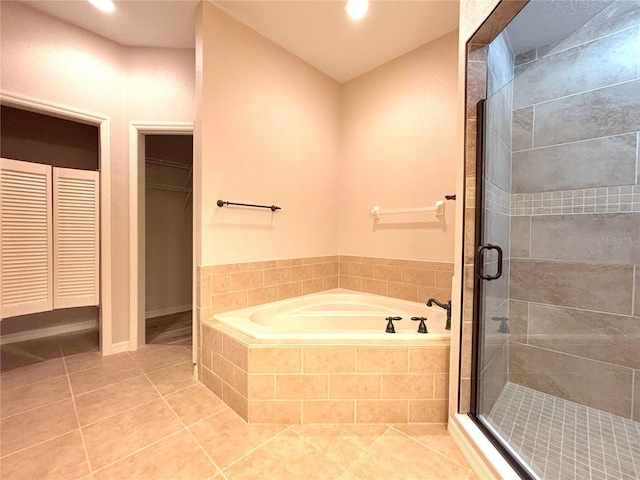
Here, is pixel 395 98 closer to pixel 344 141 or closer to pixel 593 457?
pixel 344 141

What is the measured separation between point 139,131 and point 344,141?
1916 millimetres

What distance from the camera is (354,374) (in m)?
1.58

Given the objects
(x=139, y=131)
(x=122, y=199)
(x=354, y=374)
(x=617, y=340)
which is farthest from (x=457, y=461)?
(x=139, y=131)

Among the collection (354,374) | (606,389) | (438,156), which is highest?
(438,156)

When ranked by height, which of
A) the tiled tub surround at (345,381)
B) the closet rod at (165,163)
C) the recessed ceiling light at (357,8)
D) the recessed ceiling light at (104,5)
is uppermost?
the recessed ceiling light at (104,5)

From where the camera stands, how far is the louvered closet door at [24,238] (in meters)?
2.07

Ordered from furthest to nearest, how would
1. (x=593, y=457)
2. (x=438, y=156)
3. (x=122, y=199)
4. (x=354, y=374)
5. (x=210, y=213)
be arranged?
(x=122, y=199) → (x=438, y=156) → (x=210, y=213) → (x=354, y=374) → (x=593, y=457)

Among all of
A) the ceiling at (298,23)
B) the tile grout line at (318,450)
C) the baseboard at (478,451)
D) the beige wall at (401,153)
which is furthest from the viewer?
the beige wall at (401,153)

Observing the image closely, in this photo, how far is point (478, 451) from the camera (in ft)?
4.15

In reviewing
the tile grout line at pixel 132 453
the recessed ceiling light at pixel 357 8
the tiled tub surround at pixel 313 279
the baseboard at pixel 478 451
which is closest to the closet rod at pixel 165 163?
the tiled tub surround at pixel 313 279

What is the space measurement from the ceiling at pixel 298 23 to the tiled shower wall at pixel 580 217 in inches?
31.9

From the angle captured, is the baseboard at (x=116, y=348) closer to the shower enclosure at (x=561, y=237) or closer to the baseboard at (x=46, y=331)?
the baseboard at (x=46, y=331)

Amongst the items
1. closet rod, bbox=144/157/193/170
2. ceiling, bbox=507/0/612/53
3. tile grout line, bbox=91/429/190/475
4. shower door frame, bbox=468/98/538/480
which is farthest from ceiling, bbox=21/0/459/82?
tile grout line, bbox=91/429/190/475

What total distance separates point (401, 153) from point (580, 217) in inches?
52.7
